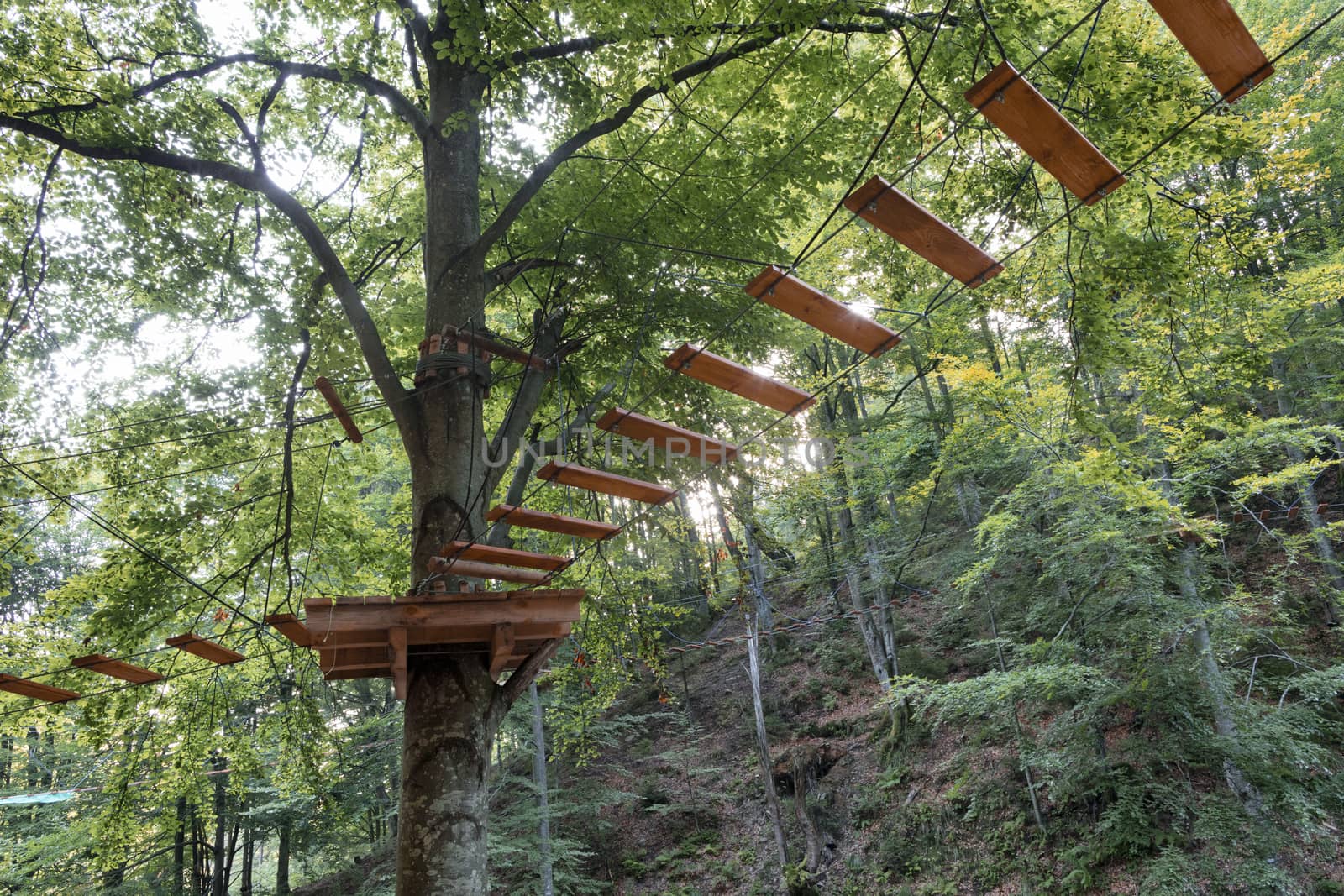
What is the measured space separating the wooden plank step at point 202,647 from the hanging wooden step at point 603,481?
303cm

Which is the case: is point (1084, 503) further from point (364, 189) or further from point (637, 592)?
point (364, 189)

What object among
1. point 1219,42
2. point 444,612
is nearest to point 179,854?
point 444,612

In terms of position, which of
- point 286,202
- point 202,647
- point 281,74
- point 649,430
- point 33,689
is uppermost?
point 281,74

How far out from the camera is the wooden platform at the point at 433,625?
3.43m

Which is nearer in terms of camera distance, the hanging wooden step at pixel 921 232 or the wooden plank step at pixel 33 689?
the hanging wooden step at pixel 921 232

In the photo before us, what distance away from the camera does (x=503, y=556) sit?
3.79 m

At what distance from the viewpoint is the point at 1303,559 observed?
10.9m

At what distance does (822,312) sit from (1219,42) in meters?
1.47

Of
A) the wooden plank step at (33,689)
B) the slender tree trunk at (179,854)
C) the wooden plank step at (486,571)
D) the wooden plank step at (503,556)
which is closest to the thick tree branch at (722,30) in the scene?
the wooden plank step at (503,556)

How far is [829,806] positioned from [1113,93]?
36.0ft

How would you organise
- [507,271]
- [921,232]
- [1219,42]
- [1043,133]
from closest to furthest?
[1219,42]
[1043,133]
[921,232]
[507,271]

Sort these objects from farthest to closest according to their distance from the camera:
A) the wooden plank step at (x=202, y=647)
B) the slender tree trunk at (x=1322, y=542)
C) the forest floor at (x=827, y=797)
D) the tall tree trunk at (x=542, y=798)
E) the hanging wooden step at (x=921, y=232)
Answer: the tall tree trunk at (x=542, y=798) → the forest floor at (x=827, y=797) → the slender tree trunk at (x=1322, y=542) → the wooden plank step at (x=202, y=647) → the hanging wooden step at (x=921, y=232)

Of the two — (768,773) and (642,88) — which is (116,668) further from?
(768,773)

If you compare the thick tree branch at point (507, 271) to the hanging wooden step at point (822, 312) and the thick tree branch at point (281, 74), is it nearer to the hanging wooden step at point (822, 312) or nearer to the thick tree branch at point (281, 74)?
the thick tree branch at point (281, 74)
